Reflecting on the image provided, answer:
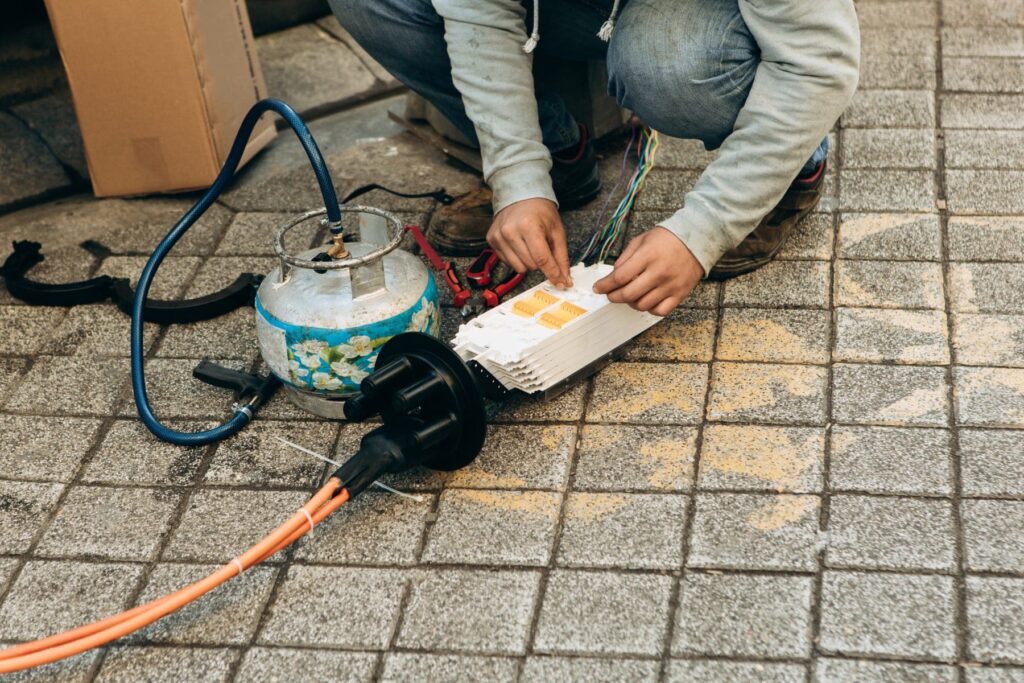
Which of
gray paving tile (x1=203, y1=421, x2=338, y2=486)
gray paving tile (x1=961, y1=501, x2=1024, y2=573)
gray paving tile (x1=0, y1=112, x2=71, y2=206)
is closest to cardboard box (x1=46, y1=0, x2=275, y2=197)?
gray paving tile (x1=0, y1=112, x2=71, y2=206)

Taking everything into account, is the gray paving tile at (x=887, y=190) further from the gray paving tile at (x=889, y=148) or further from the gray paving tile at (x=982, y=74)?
the gray paving tile at (x=982, y=74)

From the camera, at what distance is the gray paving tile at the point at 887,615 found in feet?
5.52

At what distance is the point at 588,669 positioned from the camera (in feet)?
5.55

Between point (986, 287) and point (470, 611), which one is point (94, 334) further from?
point (986, 287)

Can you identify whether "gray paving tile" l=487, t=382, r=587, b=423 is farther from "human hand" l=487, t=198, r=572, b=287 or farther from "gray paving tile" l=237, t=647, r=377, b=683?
"gray paving tile" l=237, t=647, r=377, b=683

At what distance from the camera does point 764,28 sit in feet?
6.90

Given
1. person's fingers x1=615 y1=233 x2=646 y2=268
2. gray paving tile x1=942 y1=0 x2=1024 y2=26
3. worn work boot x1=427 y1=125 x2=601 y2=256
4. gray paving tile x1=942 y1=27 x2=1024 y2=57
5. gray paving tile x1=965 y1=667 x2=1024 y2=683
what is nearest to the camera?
gray paving tile x1=965 y1=667 x2=1024 y2=683

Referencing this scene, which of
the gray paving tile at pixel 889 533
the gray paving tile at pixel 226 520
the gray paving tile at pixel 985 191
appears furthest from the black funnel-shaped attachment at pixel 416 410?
the gray paving tile at pixel 985 191

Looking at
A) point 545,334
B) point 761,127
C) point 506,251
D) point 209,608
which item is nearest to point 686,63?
point 761,127

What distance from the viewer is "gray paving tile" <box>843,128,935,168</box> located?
9.59ft

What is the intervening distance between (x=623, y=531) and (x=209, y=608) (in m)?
0.70

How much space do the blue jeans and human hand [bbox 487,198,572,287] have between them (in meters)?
0.38

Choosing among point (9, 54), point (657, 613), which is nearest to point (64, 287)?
point (9, 54)

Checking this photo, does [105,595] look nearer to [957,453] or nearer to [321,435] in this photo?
[321,435]
